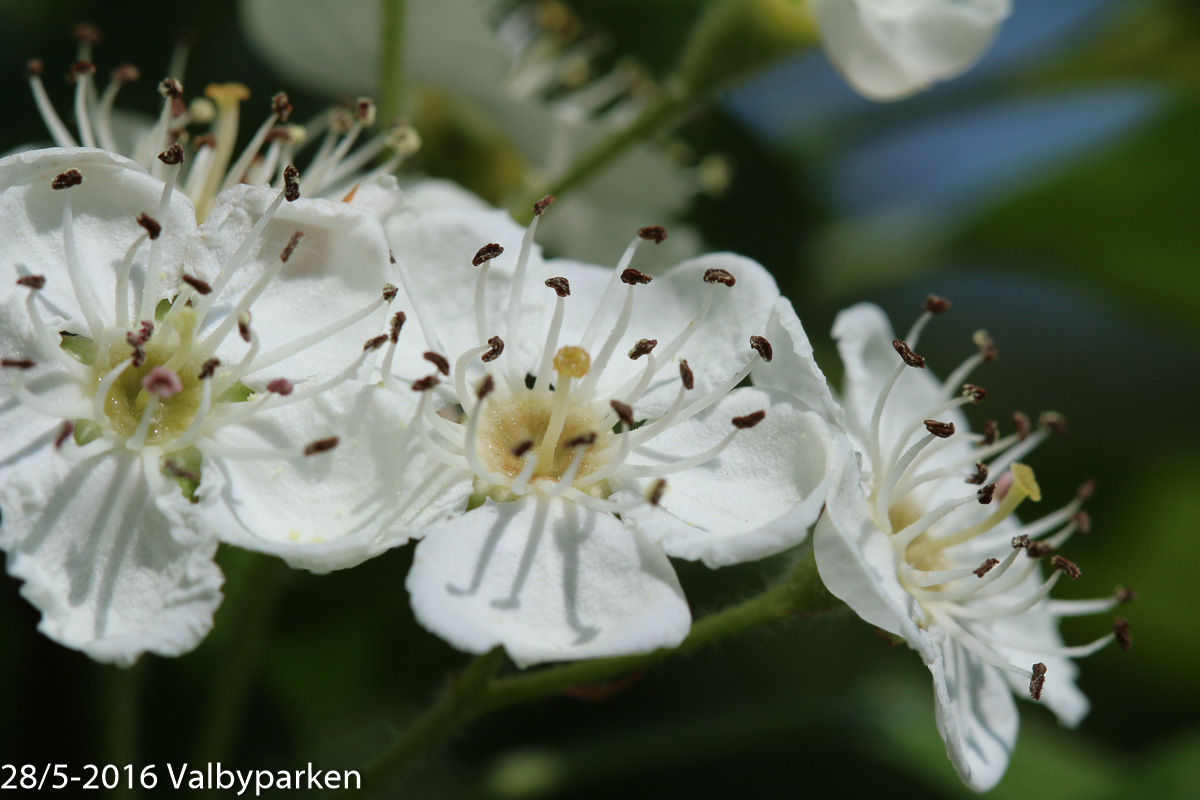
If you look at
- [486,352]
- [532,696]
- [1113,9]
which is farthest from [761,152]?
[532,696]

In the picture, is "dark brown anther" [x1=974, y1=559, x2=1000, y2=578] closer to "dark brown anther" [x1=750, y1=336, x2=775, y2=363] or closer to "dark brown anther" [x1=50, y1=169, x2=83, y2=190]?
"dark brown anther" [x1=750, y1=336, x2=775, y2=363]

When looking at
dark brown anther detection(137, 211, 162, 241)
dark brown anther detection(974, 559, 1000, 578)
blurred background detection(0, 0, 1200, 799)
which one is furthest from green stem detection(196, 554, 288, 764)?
dark brown anther detection(974, 559, 1000, 578)

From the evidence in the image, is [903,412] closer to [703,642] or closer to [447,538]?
[703,642]

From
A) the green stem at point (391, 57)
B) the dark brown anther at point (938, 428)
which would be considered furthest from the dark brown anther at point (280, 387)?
the dark brown anther at point (938, 428)

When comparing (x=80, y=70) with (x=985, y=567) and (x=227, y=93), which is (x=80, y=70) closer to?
(x=227, y=93)

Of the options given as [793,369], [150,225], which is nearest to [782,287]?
[793,369]

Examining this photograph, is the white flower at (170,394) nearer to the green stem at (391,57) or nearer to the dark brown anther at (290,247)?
the dark brown anther at (290,247)
